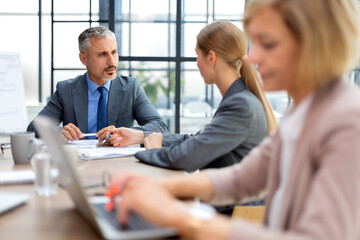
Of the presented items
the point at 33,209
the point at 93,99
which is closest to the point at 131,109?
the point at 93,99

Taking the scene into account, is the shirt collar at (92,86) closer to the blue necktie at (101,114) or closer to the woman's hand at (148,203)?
the blue necktie at (101,114)

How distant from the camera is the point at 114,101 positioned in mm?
3018

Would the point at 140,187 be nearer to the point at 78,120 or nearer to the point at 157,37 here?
the point at 78,120

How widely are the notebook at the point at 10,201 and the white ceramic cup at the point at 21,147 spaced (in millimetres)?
A: 600

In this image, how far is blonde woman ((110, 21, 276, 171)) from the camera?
1869 millimetres

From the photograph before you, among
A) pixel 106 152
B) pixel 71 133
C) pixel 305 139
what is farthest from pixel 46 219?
pixel 71 133

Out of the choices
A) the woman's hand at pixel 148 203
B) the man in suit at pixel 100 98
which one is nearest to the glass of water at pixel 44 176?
the woman's hand at pixel 148 203

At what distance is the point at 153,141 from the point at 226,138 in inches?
24.2

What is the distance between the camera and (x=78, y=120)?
9.73 ft

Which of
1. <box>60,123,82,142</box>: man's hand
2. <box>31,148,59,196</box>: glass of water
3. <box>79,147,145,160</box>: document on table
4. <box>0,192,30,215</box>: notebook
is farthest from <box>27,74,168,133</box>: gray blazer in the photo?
<box>0,192,30,215</box>: notebook

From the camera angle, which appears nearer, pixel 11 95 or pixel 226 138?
pixel 226 138

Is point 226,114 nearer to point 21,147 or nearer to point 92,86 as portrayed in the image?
point 21,147

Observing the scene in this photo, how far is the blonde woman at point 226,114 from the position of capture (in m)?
1.87

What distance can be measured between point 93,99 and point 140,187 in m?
2.13
